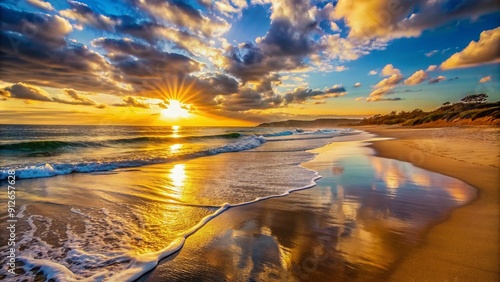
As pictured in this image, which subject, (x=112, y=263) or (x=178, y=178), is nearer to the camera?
(x=112, y=263)

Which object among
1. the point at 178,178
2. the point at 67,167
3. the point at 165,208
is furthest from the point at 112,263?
the point at 67,167

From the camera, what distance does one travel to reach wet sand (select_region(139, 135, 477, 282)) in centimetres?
291

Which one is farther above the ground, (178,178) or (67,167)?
(67,167)

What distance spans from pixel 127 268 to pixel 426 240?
430cm

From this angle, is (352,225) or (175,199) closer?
(352,225)

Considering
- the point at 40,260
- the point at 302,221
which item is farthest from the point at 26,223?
the point at 302,221

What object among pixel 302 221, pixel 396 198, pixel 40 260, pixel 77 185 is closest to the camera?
pixel 40 260

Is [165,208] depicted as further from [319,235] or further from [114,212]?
[319,235]

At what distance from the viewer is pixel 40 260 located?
3.36 meters

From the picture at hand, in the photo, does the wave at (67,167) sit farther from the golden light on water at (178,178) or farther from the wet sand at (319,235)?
the wet sand at (319,235)

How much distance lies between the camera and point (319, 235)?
152 inches

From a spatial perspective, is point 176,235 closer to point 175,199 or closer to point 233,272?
point 233,272

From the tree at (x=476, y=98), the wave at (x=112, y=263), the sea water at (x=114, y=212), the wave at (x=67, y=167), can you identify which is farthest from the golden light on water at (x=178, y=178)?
the tree at (x=476, y=98)

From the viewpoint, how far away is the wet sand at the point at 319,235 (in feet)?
9.55
